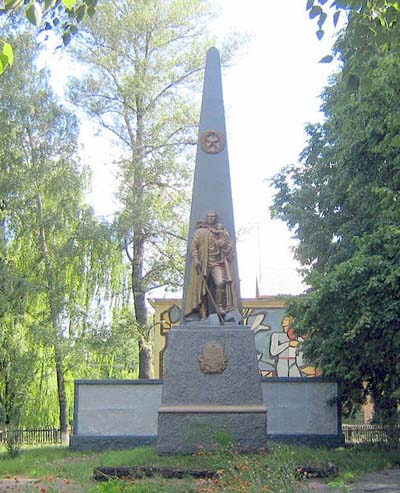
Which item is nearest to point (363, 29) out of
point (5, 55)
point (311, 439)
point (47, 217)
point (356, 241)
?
point (5, 55)

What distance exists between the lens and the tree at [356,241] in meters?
10.8

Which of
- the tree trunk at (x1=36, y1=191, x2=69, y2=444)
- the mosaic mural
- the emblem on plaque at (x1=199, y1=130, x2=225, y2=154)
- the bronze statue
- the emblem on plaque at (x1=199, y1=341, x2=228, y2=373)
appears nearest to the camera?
the emblem on plaque at (x1=199, y1=341, x2=228, y2=373)

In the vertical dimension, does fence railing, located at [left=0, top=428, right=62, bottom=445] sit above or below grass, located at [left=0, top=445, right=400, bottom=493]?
below

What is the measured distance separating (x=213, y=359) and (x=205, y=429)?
3.18 feet

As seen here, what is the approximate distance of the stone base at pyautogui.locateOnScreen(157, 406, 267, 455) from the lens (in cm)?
939

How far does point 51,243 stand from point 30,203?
1232 millimetres

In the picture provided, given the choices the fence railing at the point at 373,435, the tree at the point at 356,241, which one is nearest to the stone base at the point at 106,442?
the tree at the point at 356,241

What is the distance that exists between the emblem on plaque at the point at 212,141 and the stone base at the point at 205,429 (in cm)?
406

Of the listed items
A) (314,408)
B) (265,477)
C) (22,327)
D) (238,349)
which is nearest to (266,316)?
(22,327)

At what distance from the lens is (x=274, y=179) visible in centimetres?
1648

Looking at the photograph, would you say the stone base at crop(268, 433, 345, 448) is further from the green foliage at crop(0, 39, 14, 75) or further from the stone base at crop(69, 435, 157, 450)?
the green foliage at crop(0, 39, 14, 75)

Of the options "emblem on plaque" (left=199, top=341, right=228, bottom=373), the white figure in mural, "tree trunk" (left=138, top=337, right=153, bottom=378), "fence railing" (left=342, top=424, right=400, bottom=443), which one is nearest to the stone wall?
"fence railing" (left=342, top=424, right=400, bottom=443)

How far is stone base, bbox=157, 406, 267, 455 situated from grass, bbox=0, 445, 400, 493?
0.27 m

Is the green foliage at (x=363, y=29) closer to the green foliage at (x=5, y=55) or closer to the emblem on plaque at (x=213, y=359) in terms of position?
the green foliage at (x=5, y=55)
